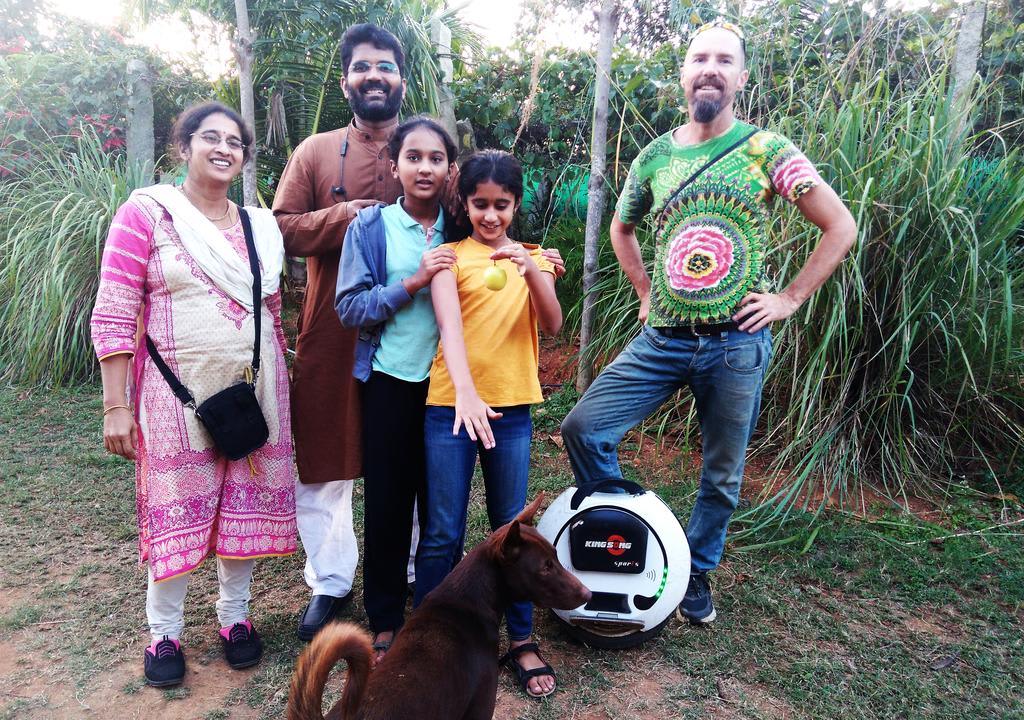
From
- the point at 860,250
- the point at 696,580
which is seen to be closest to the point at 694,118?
the point at 860,250

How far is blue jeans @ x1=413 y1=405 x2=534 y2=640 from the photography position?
237 cm

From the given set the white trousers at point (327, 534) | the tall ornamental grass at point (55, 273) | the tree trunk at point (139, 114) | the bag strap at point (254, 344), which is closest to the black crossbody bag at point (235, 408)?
the bag strap at point (254, 344)

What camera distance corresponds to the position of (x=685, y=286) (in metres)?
2.66

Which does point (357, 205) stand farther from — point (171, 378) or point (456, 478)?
point (456, 478)

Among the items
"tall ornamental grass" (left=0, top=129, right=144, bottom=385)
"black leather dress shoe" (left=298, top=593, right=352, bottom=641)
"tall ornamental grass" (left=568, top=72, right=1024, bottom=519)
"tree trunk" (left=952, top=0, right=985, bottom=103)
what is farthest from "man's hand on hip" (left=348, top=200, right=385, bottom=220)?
"tall ornamental grass" (left=0, top=129, right=144, bottom=385)

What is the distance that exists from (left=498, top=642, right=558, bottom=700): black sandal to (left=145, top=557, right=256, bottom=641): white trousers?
104 cm

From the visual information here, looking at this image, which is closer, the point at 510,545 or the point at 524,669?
the point at 510,545

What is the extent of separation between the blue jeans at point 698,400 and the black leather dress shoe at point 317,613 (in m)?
1.16

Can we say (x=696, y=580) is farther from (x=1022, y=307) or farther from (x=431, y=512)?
(x=1022, y=307)

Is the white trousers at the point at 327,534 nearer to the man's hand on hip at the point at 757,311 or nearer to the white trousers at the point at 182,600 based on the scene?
the white trousers at the point at 182,600

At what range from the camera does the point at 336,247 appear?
265cm

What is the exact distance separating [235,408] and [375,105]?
1293mm

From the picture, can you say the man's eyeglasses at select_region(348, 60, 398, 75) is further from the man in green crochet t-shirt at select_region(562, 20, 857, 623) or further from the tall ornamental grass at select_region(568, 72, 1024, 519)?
the tall ornamental grass at select_region(568, 72, 1024, 519)

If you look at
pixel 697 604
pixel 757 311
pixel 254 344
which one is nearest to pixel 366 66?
pixel 254 344
